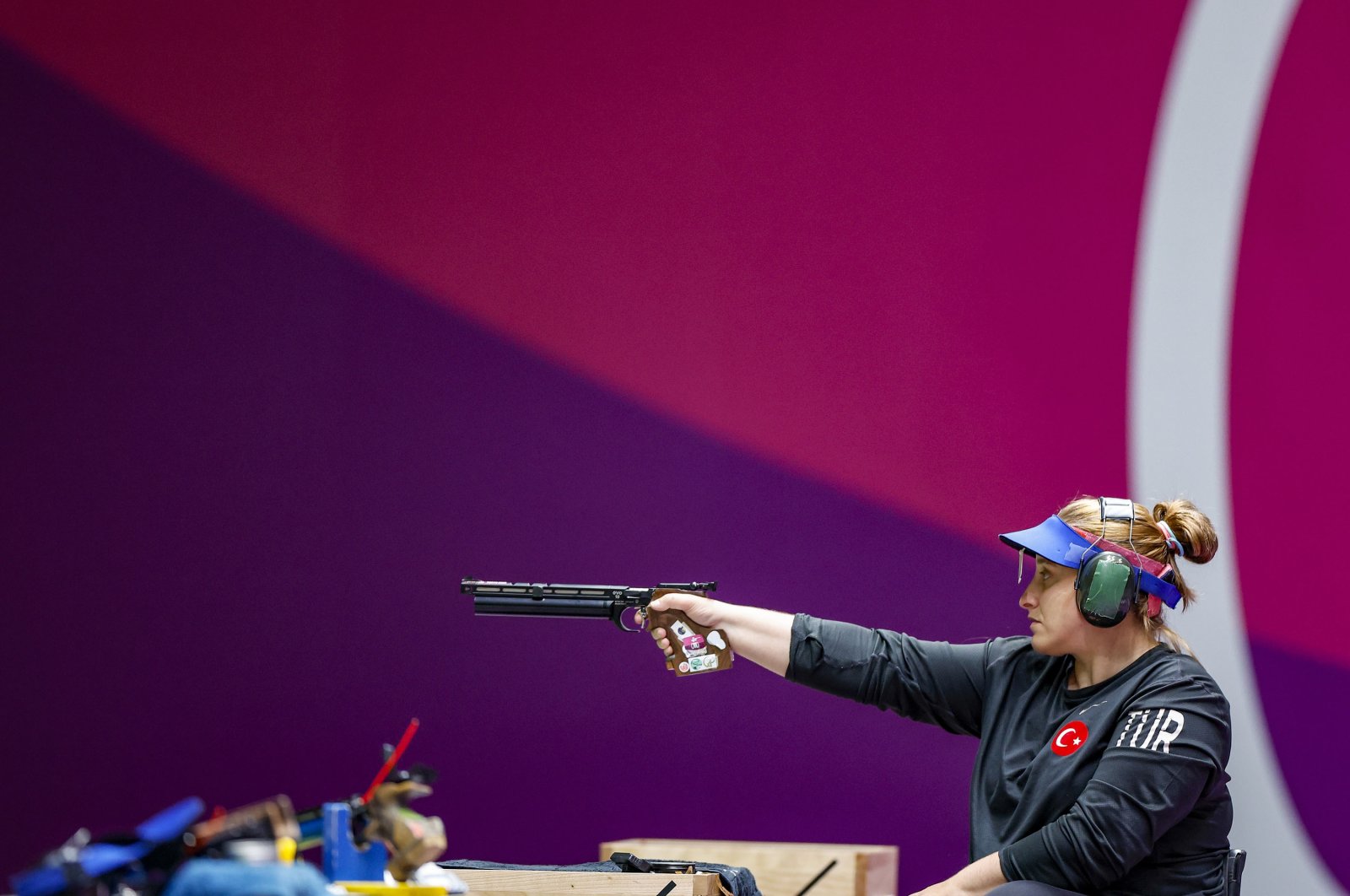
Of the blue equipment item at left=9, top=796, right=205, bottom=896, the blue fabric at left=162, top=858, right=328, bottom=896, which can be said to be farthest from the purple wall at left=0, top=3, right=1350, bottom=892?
the blue fabric at left=162, top=858, right=328, bottom=896

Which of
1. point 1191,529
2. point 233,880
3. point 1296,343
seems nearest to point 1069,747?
point 1191,529

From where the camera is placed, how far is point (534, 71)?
15.2ft

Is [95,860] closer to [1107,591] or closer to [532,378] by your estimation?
[1107,591]

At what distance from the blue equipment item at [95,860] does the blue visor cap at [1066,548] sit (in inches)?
78.4

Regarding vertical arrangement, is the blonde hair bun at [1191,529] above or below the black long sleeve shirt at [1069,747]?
above

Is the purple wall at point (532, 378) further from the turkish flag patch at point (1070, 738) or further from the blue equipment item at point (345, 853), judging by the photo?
the blue equipment item at point (345, 853)

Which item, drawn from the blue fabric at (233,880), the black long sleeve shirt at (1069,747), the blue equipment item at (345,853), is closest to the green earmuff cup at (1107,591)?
the black long sleeve shirt at (1069,747)

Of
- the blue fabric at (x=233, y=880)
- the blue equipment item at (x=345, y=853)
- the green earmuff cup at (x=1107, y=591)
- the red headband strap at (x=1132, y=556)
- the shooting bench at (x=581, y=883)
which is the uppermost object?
the red headband strap at (x=1132, y=556)

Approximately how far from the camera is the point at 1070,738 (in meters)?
3.25

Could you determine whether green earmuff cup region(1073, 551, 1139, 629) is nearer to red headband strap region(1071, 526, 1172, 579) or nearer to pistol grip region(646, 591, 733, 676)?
red headband strap region(1071, 526, 1172, 579)

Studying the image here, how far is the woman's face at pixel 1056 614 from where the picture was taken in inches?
131

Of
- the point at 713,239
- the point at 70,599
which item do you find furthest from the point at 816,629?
the point at 70,599

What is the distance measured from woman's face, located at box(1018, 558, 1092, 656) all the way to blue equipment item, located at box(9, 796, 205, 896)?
1991 millimetres

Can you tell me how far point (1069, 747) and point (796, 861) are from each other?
117 centimetres
